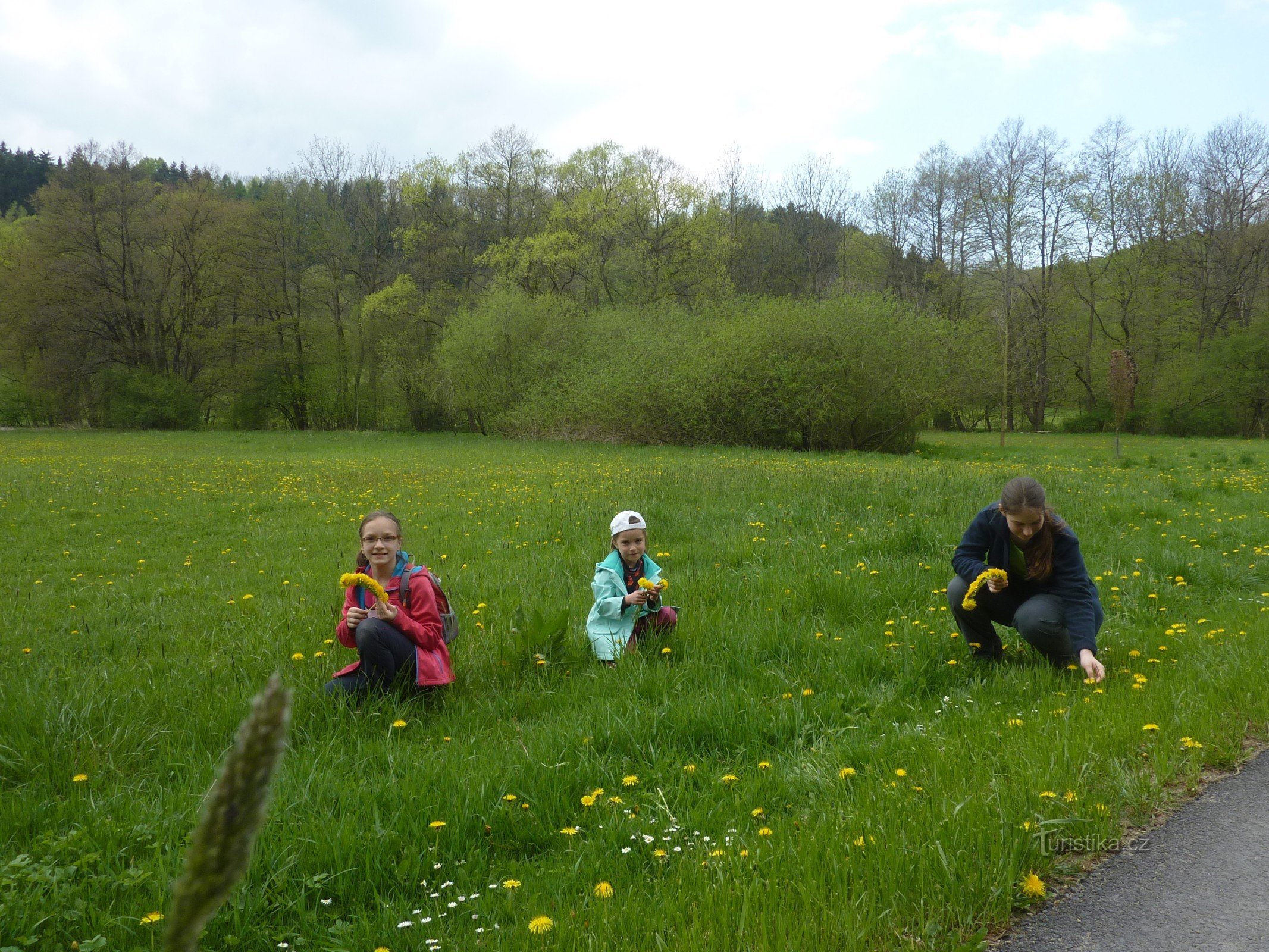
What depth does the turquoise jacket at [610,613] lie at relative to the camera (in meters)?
5.24

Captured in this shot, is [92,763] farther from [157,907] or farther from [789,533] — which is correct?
[789,533]

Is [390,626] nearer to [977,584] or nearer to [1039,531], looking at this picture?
[977,584]

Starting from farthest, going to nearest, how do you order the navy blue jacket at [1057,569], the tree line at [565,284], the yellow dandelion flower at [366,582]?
the tree line at [565,284]
the navy blue jacket at [1057,569]
the yellow dandelion flower at [366,582]

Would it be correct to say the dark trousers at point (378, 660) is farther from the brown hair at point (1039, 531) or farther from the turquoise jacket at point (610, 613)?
the brown hair at point (1039, 531)

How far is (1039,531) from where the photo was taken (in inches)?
192

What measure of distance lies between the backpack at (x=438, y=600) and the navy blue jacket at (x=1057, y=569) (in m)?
3.09

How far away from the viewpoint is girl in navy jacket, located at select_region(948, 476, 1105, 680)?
15.4 ft

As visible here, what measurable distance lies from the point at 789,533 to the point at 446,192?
1664 inches

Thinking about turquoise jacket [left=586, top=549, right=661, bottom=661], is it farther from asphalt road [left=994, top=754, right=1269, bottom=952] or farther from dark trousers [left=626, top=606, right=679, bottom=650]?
asphalt road [left=994, top=754, right=1269, bottom=952]

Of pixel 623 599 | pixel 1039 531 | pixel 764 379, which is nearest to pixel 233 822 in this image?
pixel 623 599

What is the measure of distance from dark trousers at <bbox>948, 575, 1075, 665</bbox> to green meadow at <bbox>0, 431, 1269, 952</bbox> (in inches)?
6.3

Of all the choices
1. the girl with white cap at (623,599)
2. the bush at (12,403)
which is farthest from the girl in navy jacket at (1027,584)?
the bush at (12,403)

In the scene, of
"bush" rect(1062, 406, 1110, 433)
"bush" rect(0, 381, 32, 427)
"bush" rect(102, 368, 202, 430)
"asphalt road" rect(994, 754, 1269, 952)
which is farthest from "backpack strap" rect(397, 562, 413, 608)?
"bush" rect(0, 381, 32, 427)

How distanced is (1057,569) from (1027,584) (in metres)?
0.21
